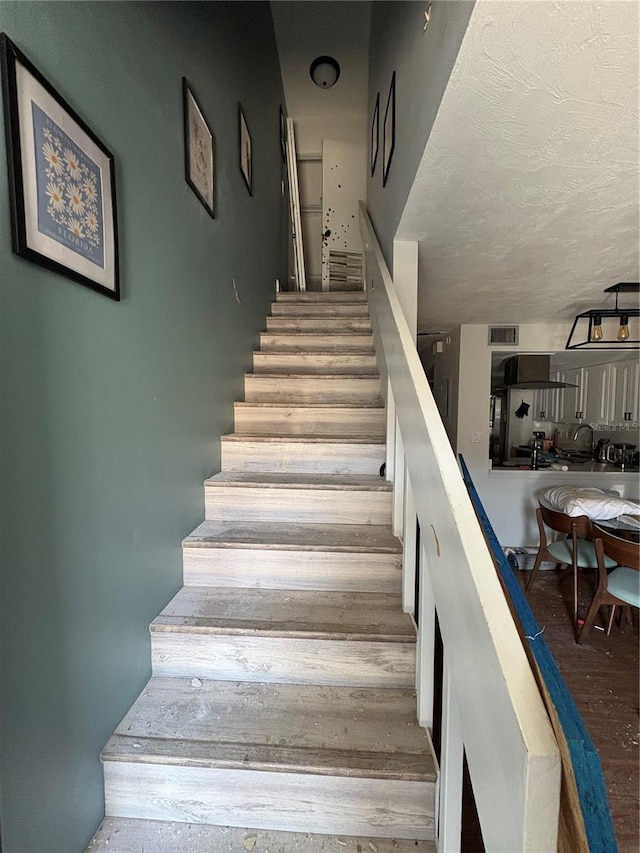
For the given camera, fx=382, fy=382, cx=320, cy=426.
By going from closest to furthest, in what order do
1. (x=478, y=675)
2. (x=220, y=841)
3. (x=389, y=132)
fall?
(x=478, y=675) < (x=220, y=841) < (x=389, y=132)

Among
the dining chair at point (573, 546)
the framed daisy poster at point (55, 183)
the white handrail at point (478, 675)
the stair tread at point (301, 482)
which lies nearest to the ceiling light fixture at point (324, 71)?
the framed daisy poster at point (55, 183)

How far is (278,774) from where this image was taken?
3.22 ft

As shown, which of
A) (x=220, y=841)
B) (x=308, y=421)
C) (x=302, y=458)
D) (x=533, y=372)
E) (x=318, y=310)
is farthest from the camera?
(x=533, y=372)

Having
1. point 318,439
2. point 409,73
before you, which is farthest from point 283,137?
point 318,439

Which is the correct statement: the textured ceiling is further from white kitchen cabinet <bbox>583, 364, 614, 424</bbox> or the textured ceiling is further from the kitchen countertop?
white kitchen cabinet <bbox>583, 364, 614, 424</bbox>

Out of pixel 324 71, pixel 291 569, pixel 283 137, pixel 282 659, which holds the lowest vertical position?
pixel 282 659

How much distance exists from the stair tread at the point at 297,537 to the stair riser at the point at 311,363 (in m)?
1.19

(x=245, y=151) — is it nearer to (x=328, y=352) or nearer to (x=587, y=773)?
(x=328, y=352)

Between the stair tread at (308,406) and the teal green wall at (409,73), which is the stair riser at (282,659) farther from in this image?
the teal green wall at (409,73)

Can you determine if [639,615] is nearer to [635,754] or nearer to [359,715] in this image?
[635,754]

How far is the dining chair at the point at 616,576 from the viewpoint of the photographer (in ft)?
7.87

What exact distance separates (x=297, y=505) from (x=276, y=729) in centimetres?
83

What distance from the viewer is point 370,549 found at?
4.79 feet

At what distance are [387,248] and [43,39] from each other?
5.59 ft
